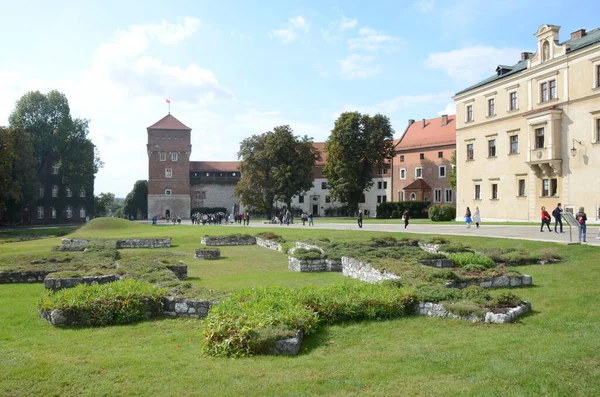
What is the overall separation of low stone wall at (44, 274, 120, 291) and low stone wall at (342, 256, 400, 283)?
7.61 meters

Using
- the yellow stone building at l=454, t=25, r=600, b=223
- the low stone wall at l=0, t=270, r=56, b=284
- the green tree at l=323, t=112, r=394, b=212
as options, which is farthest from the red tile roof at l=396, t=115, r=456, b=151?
the low stone wall at l=0, t=270, r=56, b=284

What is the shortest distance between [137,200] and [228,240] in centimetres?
6813

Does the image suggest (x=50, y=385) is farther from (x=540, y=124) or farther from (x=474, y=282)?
(x=540, y=124)

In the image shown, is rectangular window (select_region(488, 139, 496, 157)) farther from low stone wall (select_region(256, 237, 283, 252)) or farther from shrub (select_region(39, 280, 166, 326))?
shrub (select_region(39, 280, 166, 326))

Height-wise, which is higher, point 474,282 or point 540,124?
point 540,124

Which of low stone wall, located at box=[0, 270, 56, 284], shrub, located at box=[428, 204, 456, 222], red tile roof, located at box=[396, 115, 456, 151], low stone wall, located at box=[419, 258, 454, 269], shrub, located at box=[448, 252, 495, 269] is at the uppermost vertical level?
red tile roof, located at box=[396, 115, 456, 151]

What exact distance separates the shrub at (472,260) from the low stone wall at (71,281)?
35.7 feet

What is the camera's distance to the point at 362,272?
52.2ft

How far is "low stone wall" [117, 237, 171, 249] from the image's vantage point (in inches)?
1246

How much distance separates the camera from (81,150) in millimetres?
74125

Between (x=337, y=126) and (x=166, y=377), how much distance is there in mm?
59969

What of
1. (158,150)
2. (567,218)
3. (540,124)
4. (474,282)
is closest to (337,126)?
(540,124)

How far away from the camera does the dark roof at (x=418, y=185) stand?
69.8 meters

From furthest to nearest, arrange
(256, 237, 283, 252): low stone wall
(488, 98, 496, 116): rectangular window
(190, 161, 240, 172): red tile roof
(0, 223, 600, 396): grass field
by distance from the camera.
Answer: (190, 161, 240, 172): red tile roof, (488, 98, 496, 116): rectangular window, (256, 237, 283, 252): low stone wall, (0, 223, 600, 396): grass field
